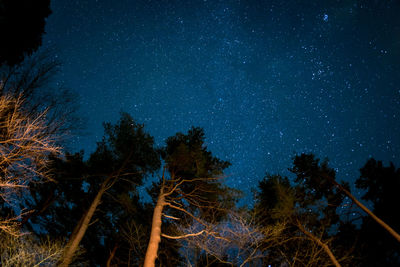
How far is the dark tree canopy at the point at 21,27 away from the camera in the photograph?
18.0 feet

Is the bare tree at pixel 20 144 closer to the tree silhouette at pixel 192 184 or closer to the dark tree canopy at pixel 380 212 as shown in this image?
the tree silhouette at pixel 192 184

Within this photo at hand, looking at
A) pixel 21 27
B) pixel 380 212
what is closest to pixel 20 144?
pixel 21 27

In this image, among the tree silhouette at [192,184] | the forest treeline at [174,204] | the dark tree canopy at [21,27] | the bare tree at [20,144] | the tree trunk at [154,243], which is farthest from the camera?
the forest treeline at [174,204]

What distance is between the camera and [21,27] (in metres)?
5.84

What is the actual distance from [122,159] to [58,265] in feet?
18.4

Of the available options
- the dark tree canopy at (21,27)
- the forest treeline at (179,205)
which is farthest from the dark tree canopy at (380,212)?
the dark tree canopy at (21,27)

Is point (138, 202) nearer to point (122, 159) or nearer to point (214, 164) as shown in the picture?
point (122, 159)

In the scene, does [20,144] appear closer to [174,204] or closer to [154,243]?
[154,243]

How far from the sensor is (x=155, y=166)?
1140 cm

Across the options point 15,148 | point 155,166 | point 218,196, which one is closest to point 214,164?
point 218,196

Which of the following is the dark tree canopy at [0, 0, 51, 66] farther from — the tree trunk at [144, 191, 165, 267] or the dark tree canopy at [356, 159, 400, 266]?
the dark tree canopy at [356, 159, 400, 266]

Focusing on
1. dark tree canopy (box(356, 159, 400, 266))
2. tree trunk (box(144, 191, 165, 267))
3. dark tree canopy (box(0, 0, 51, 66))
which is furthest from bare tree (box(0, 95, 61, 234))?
dark tree canopy (box(356, 159, 400, 266))

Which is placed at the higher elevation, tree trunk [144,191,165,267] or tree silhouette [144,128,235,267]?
tree silhouette [144,128,235,267]

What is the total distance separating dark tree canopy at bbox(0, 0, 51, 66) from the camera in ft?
18.0
